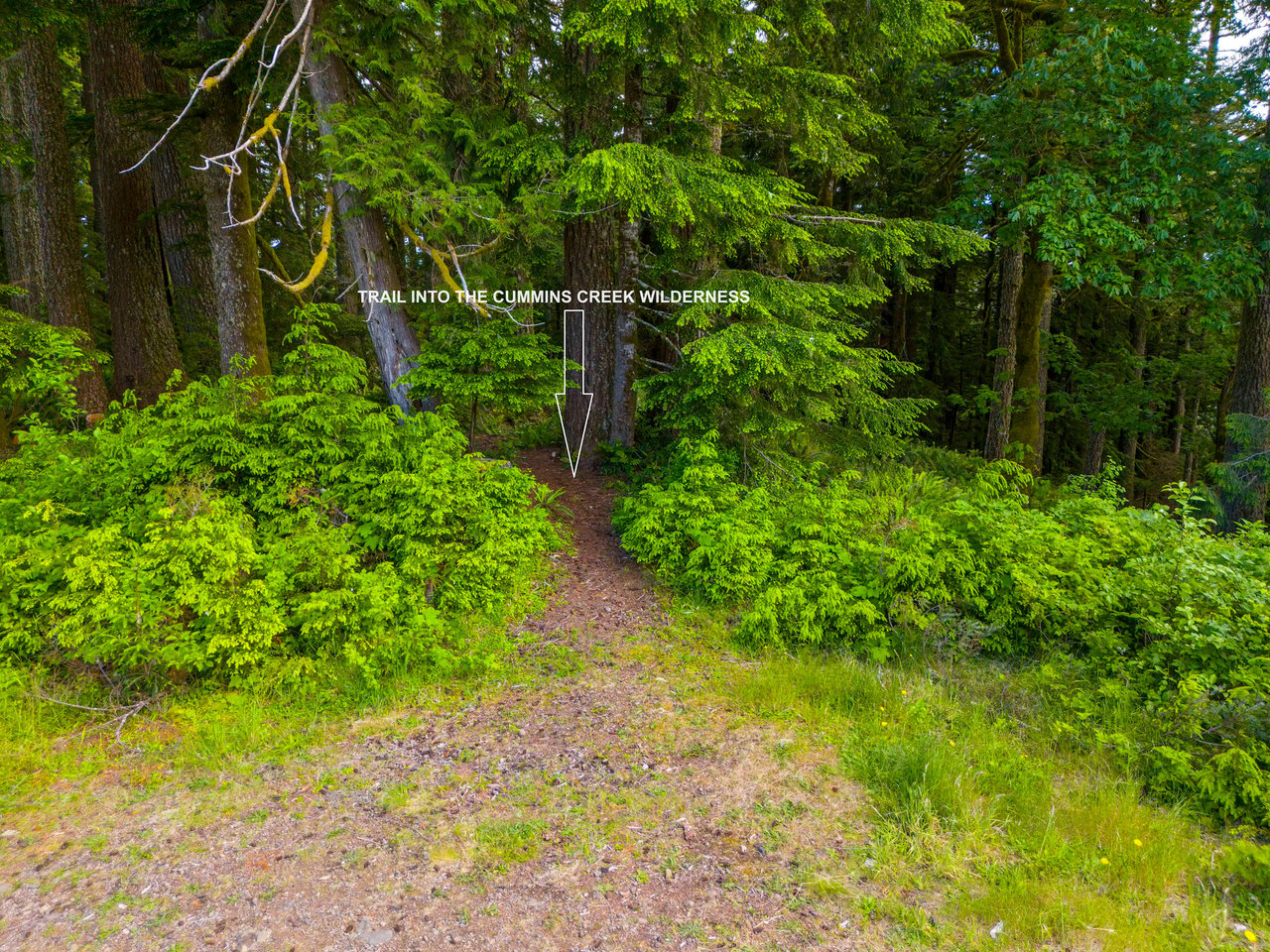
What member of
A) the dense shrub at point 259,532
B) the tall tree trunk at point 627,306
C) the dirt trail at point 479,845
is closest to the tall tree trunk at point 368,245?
the dense shrub at point 259,532

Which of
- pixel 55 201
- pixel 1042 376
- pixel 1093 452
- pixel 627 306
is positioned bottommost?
pixel 1093 452

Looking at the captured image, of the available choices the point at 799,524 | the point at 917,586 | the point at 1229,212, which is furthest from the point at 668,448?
the point at 1229,212

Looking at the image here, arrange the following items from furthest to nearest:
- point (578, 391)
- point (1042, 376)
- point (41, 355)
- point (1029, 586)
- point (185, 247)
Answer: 1. point (1042, 376)
2. point (185, 247)
3. point (578, 391)
4. point (41, 355)
5. point (1029, 586)

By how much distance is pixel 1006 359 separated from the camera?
1166 cm

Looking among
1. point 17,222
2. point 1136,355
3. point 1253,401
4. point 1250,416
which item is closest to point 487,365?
point 1250,416

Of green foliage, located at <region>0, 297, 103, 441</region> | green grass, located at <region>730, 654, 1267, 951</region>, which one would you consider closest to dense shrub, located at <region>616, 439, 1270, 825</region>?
green grass, located at <region>730, 654, 1267, 951</region>

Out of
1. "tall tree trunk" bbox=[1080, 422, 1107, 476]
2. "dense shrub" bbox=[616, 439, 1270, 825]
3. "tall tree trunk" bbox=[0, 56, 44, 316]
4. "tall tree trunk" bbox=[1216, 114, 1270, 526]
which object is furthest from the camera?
"tall tree trunk" bbox=[1080, 422, 1107, 476]

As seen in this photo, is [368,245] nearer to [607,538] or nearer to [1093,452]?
[607,538]

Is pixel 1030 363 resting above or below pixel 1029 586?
above

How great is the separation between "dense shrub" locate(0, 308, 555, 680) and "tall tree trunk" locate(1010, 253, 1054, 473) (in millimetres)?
9725

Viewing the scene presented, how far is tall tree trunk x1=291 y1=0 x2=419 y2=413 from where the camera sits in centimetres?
703

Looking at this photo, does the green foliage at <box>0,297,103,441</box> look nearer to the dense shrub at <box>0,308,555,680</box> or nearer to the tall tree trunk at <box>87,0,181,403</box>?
the dense shrub at <box>0,308,555,680</box>

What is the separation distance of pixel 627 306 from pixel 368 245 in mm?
3187

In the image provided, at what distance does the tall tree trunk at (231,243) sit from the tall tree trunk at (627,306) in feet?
13.7
